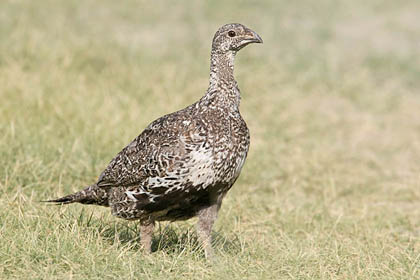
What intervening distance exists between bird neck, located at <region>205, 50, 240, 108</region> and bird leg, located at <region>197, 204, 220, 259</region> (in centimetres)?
77

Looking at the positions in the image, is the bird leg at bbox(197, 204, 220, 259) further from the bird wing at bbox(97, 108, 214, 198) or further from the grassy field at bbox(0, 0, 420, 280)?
the bird wing at bbox(97, 108, 214, 198)

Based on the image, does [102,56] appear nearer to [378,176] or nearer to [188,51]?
[188,51]

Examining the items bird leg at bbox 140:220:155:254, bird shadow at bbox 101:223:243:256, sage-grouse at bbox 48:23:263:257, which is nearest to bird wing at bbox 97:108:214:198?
Result: sage-grouse at bbox 48:23:263:257

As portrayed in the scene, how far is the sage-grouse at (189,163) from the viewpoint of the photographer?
16.0ft

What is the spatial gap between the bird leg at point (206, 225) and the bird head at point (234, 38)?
1176mm

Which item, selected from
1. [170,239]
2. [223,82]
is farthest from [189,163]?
[170,239]

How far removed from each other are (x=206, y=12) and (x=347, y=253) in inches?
384

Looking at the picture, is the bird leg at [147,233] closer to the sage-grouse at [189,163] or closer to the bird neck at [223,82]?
the sage-grouse at [189,163]

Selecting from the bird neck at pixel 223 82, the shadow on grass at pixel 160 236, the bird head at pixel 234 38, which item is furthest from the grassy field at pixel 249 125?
the bird head at pixel 234 38

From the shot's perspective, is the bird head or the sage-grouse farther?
the bird head

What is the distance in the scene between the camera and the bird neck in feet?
17.3

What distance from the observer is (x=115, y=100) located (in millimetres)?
9328

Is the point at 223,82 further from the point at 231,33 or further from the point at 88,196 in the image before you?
the point at 88,196

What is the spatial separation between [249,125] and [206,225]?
4902mm
